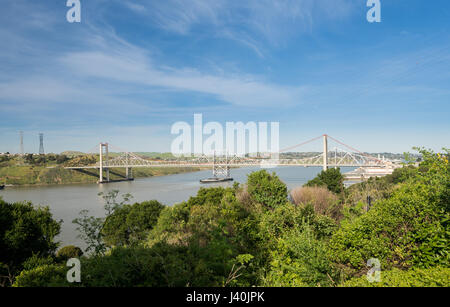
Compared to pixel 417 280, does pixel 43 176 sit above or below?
below

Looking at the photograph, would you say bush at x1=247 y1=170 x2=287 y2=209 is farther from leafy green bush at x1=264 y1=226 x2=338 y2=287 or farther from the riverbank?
the riverbank

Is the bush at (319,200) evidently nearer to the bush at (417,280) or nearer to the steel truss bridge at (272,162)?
the bush at (417,280)

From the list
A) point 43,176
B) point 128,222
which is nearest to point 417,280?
point 128,222

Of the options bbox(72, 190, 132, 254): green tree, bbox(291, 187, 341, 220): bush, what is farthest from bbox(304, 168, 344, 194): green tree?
bbox(72, 190, 132, 254): green tree

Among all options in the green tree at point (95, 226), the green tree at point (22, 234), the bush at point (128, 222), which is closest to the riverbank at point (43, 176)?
the bush at point (128, 222)

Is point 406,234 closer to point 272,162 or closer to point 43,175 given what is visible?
point 272,162

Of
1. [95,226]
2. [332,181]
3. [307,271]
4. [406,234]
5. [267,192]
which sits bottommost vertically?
[332,181]

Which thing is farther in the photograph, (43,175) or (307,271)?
(43,175)

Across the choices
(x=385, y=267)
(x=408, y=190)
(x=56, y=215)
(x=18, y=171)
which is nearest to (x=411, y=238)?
(x=385, y=267)

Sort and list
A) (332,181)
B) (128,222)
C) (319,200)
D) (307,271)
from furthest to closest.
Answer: (332,181), (319,200), (128,222), (307,271)
